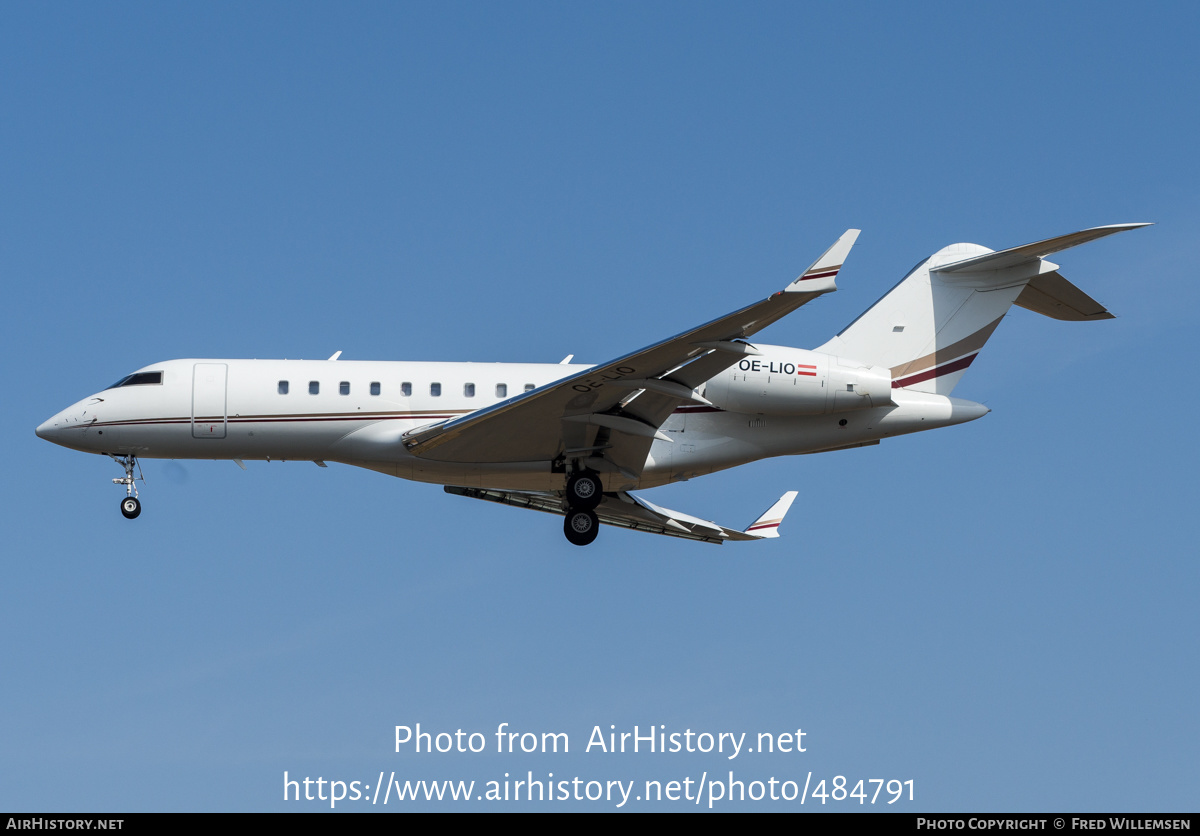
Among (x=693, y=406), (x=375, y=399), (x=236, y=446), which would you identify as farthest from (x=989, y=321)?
(x=236, y=446)

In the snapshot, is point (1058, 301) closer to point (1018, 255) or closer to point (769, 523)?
point (1018, 255)

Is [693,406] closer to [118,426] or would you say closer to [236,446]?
[236,446]

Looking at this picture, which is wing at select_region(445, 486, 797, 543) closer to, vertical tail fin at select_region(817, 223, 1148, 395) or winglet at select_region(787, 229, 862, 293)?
vertical tail fin at select_region(817, 223, 1148, 395)

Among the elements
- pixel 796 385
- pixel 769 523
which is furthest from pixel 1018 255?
pixel 769 523

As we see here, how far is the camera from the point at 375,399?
66.4ft

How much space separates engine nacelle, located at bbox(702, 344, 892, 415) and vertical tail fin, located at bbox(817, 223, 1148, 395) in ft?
4.90

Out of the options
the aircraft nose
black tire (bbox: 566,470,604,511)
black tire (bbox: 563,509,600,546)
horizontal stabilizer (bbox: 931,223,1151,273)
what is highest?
horizontal stabilizer (bbox: 931,223,1151,273)

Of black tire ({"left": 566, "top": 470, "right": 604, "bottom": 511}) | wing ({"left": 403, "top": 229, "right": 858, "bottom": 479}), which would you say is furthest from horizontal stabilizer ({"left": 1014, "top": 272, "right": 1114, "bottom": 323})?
black tire ({"left": 566, "top": 470, "right": 604, "bottom": 511})

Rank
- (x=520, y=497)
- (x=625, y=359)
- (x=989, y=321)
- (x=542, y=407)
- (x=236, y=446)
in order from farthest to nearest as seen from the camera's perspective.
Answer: (x=520, y=497) < (x=989, y=321) < (x=236, y=446) < (x=542, y=407) < (x=625, y=359)

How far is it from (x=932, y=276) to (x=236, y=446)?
1106 cm

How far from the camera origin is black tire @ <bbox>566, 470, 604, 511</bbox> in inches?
802

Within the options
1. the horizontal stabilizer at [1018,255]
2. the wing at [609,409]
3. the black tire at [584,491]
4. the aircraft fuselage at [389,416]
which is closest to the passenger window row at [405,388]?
the aircraft fuselage at [389,416]

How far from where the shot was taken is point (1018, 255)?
21125mm

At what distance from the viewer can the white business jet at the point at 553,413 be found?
19.9 metres
